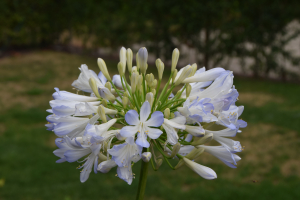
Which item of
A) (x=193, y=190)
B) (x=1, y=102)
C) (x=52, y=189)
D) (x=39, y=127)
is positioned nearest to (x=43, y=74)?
(x=1, y=102)

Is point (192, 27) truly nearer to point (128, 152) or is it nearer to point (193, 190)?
point (193, 190)

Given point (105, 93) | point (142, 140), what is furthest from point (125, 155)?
point (105, 93)

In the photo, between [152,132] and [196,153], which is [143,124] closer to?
[152,132]

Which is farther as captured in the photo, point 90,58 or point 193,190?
point 90,58

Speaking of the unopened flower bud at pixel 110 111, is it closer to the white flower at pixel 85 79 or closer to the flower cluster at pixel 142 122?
the flower cluster at pixel 142 122

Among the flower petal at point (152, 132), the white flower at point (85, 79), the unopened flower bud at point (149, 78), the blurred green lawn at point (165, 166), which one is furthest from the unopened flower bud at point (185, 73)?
the blurred green lawn at point (165, 166)

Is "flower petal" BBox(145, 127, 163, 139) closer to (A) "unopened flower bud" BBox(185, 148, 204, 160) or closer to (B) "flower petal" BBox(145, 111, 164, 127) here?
(B) "flower petal" BBox(145, 111, 164, 127)

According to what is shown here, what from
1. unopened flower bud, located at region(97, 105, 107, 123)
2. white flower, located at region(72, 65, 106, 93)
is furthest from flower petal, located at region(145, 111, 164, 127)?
white flower, located at region(72, 65, 106, 93)
